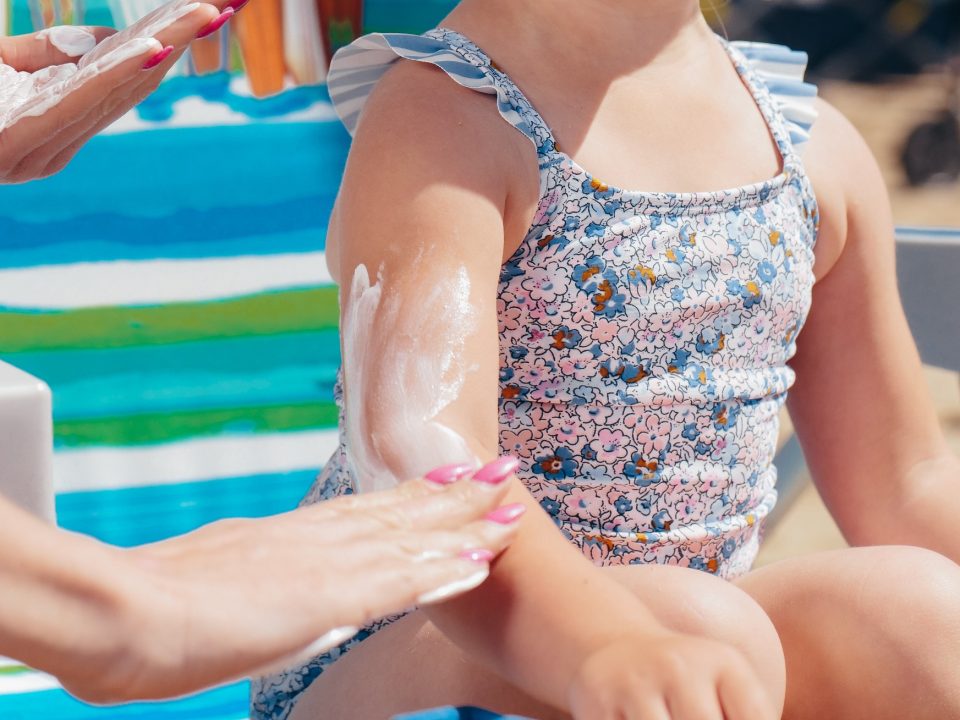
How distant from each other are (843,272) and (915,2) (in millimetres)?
4266

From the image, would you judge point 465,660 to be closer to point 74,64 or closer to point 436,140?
point 436,140

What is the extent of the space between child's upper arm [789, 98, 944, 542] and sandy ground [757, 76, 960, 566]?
3.42 feet

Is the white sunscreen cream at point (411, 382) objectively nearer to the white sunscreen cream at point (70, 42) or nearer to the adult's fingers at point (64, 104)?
the adult's fingers at point (64, 104)

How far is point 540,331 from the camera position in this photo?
Result: 1.07m

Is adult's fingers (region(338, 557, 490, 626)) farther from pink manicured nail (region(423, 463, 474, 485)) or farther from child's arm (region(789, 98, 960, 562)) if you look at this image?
child's arm (region(789, 98, 960, 562))

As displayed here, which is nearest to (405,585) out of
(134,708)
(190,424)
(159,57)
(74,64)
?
(159,57)

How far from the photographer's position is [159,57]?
1107mm

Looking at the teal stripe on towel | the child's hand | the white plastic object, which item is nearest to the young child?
the child's hand

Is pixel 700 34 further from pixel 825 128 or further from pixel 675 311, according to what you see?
pixel 675 311

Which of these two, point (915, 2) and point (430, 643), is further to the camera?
point (915, 2)

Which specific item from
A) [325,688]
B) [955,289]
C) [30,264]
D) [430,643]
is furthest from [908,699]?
[30,264]

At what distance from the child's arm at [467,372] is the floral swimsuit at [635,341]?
0.20 ft

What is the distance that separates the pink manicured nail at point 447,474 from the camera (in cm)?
88

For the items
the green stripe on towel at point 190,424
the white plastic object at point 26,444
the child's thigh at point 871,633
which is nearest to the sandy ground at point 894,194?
the green stripe on towel at point 190,424
